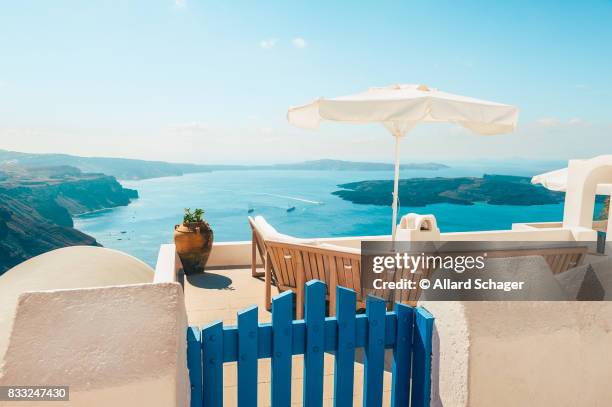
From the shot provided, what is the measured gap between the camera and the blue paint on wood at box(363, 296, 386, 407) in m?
1.73

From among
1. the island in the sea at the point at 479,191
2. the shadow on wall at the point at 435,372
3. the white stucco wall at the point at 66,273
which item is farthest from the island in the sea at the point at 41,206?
the shadow on wall at the point at 435,372

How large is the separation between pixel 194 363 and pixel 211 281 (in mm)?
3957

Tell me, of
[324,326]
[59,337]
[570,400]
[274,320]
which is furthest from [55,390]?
[570,400]

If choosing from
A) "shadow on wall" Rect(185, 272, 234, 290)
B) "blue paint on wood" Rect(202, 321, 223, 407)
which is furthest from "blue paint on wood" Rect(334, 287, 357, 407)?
"shadow on wall" Rect(185, 272, 234, 290)

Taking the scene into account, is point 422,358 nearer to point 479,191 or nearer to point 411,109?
point 411,109

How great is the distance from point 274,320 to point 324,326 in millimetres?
215

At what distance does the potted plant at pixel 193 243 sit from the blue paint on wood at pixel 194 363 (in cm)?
414

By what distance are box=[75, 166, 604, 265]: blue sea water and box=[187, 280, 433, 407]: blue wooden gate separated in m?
30.2

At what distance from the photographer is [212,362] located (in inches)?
62.2

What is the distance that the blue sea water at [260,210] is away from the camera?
37.0 m

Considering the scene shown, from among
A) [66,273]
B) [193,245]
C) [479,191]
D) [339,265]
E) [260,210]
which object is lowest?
A: [260,210]

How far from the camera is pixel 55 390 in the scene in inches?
49.6

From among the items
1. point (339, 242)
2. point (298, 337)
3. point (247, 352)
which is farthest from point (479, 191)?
point (247, 352)

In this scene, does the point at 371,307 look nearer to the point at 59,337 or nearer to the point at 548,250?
the point at 59,337
